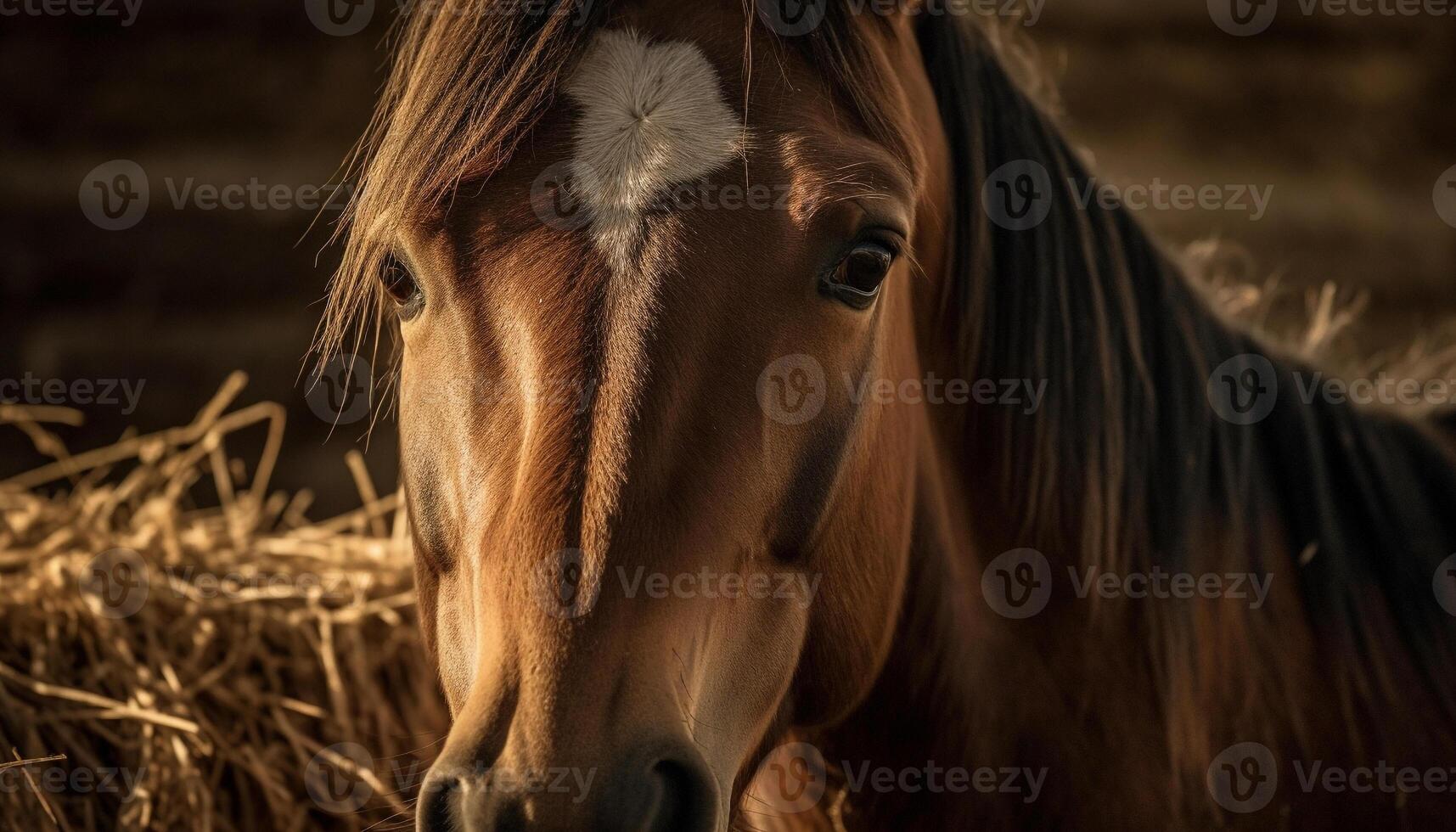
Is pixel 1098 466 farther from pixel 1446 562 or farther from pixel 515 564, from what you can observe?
pixel 515 564

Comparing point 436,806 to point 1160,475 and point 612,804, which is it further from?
point 1160,475

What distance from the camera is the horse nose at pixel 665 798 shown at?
1003 millimetres

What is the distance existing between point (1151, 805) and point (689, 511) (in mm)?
815

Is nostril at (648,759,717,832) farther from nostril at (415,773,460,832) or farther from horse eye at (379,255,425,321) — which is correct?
horse eye at (379,255,425,321)

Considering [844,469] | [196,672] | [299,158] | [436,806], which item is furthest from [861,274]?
[299,158]

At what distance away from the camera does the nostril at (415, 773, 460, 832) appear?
1.03 m

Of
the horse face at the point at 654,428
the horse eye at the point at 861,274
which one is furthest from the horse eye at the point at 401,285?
the horse eye at the point at 861,274

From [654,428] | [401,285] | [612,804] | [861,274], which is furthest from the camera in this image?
[401,285]

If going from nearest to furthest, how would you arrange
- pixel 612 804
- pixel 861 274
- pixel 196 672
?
pixel 612 804
pixel 861 274
pixel 196 672

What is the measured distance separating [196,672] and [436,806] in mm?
1574

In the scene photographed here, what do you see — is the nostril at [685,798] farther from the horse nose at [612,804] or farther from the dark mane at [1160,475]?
the dark mane at [1160,475]

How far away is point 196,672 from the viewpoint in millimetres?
2363

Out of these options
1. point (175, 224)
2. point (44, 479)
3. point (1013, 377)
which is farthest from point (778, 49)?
point (175, 224)

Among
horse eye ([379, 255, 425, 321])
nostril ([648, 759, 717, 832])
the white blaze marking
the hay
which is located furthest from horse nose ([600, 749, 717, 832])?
the hay
